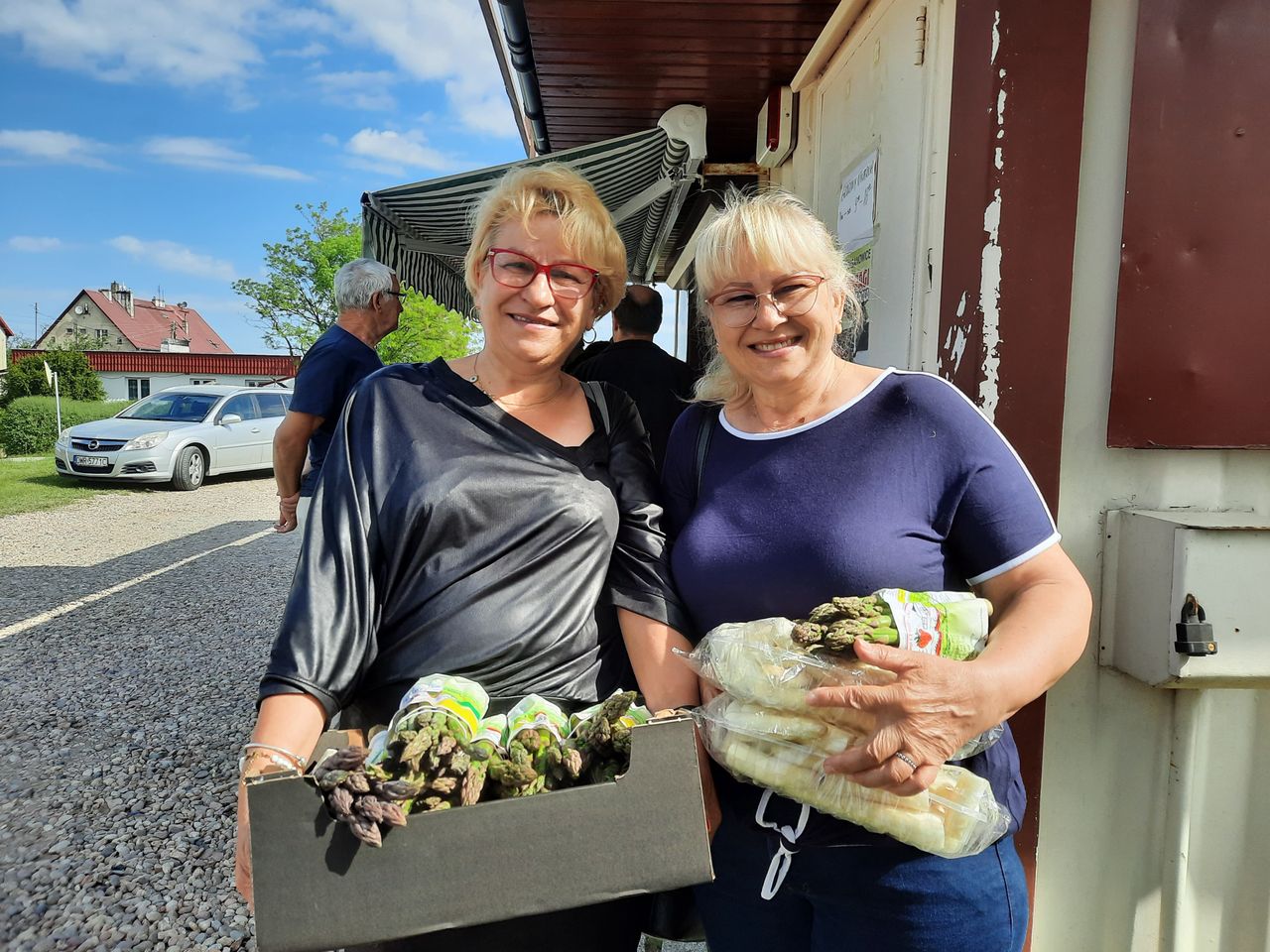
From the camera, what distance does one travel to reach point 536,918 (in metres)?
1.48

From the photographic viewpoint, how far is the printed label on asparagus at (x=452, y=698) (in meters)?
1.30

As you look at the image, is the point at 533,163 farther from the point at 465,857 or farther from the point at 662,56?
the point at 465,857

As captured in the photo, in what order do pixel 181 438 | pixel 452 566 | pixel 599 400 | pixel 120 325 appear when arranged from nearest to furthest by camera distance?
1. pixel 452 566
2. pixel 599 400
3. pixel 181 438
4. pixel 120 325

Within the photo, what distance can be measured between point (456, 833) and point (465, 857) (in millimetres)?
40

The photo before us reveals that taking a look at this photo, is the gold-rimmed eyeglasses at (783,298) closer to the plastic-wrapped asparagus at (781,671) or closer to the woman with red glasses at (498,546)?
the woman with red glasses at (498,546)

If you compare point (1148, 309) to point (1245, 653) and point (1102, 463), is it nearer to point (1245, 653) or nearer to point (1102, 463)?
point (1102, 463)

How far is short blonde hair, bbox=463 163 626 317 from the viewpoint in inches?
66.2

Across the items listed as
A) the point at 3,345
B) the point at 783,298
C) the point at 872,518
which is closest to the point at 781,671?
the point at 872,518

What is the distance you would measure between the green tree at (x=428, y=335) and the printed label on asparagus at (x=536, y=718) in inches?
1078

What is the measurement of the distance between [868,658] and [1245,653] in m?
1.30

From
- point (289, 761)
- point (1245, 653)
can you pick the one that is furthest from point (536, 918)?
point (1245, 653)

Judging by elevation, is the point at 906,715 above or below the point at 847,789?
above

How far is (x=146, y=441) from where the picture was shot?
43.5ft

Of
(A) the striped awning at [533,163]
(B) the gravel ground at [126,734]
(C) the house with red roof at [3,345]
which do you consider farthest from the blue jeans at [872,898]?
(C) the house with red roof at [3,345]
